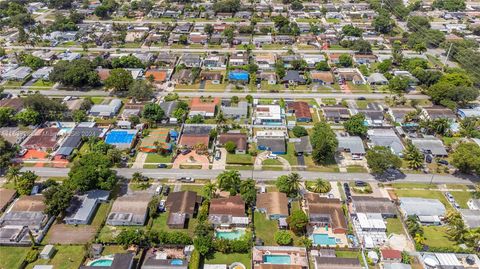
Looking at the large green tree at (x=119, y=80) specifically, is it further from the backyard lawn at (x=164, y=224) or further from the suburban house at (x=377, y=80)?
the suburban house at (x=377, y=80)

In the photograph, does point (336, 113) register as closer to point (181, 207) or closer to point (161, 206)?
point (181, 207)

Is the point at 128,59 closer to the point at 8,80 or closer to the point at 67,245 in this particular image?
the point at 8,80

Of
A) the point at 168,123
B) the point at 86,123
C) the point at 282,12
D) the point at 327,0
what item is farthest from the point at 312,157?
the point at 327,0

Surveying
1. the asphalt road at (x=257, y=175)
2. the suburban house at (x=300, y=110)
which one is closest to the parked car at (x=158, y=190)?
the asphalt road at (x=257, y=175)

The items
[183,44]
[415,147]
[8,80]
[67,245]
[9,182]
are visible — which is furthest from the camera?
[183,44]

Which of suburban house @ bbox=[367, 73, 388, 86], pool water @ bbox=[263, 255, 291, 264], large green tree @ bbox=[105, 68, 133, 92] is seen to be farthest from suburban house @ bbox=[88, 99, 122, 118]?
suburban house @ bbox=[367, 73, 388, 86]

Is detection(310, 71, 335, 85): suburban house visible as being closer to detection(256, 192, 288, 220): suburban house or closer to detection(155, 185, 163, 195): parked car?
detection(256, 192, 288, 220): suburban house

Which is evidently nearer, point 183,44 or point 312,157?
point 312,157
